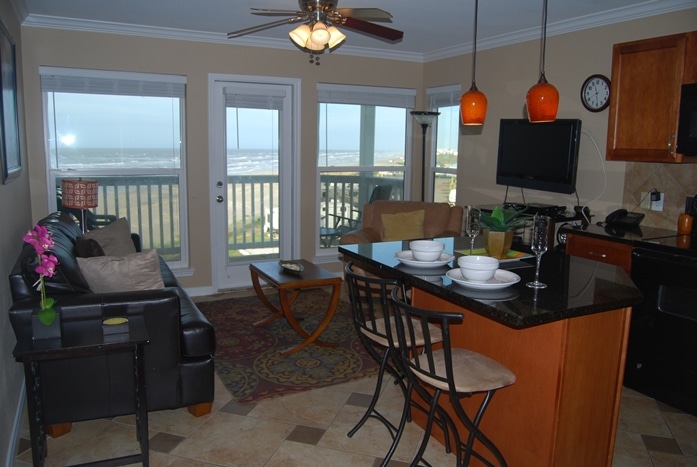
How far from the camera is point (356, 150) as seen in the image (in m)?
6.16

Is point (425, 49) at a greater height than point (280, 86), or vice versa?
point (425, 49)

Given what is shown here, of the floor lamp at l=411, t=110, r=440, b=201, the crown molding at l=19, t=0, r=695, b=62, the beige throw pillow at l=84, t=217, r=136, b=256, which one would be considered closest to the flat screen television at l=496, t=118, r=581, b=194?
the crown molding at l=19, t=0, r=695, b=62

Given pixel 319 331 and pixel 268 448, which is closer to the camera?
pixel 268 448

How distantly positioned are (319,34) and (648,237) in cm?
248

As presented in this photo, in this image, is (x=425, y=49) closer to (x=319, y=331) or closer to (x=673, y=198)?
(x=673, y=198)

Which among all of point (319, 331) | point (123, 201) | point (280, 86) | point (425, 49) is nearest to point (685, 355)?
point (319, 331)

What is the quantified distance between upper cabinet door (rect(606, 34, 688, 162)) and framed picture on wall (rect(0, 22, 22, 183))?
12.6 ft

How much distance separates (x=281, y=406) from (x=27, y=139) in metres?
3.22

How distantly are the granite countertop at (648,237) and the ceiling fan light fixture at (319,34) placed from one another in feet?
7.44

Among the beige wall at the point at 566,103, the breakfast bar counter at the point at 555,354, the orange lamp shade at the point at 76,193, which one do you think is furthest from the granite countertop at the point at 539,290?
the orange lamp shade at the point at 76,193

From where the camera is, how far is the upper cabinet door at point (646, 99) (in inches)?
139

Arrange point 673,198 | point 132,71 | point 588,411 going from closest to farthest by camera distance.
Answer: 1. point 588,411
2. point 673,198
3. point 132,71

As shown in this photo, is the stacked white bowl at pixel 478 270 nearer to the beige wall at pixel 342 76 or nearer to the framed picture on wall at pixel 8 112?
the framed picture on wall at pixel 8 112

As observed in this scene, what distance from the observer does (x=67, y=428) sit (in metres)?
2.88
